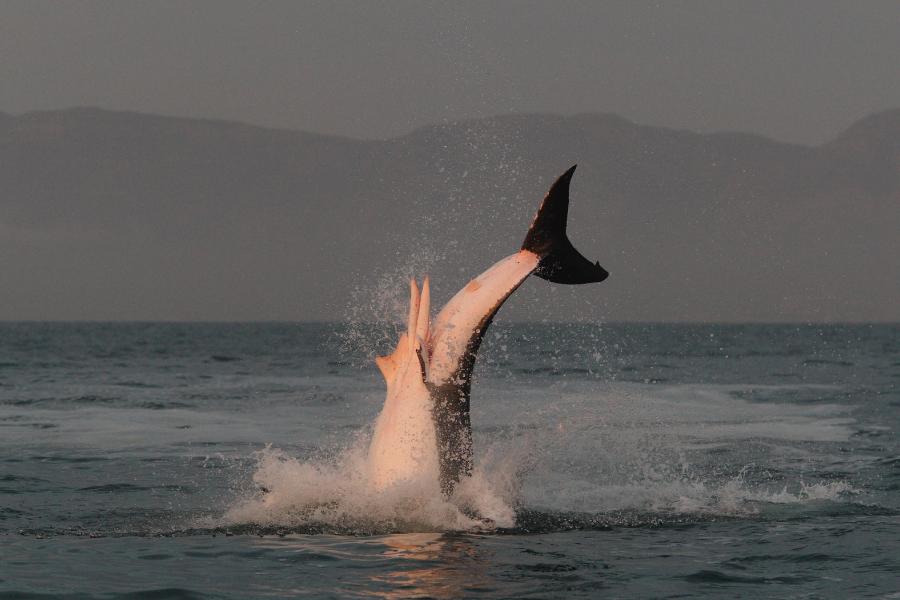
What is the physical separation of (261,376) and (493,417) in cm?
2365

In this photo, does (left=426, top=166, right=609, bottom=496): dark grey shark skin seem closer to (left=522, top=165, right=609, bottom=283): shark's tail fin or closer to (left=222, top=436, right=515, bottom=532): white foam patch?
(left=522, top=165, right=609, bottom=283): shark's tail fin

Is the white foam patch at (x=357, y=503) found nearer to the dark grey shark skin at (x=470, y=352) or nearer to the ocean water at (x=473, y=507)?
the ocean water at (x=473, y=507)

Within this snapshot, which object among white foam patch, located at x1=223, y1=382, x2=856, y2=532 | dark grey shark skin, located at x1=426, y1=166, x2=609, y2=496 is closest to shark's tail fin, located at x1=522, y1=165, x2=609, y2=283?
dark grey shark skin, located at x1=426, y1=166, x2=609, y2=496

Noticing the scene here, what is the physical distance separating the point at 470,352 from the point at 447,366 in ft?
0.95

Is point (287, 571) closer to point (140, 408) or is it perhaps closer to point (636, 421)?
point (636, 421)

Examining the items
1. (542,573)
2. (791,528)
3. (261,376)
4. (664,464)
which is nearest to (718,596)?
(542,573)

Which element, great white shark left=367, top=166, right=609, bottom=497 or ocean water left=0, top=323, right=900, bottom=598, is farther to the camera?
great white shark left=367, top=166, right=609, bottom=497

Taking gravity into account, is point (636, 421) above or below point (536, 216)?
below

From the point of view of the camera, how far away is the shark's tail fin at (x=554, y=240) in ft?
41.7

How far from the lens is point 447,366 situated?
41.8ft

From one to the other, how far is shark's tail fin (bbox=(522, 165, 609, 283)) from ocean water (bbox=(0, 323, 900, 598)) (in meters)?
2.60

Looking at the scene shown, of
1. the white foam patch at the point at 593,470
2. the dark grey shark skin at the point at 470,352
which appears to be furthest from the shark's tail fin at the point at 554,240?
the white foam patch at the point at 593,470

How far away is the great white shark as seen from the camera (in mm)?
12617

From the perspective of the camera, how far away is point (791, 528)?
1338 centimetres
